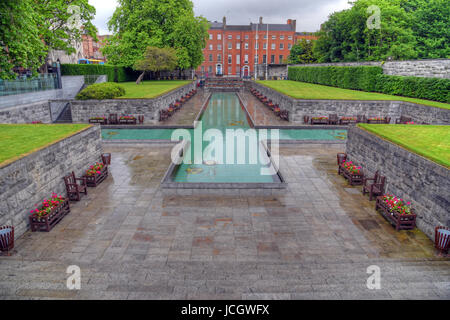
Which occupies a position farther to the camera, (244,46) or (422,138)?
(244,46)

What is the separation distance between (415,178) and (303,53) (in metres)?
63.0

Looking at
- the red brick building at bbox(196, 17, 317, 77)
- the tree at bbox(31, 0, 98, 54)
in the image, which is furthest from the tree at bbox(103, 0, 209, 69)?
the red brick building at bbox(196, 17, 317, 77)

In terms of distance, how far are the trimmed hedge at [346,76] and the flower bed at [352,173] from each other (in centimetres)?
2355

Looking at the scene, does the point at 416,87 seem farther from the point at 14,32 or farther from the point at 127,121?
the point at 14,32

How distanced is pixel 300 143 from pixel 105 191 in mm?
10915

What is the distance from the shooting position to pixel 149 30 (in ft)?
140

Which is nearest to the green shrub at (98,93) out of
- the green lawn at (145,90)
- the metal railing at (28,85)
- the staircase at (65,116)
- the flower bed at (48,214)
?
the green lawn at (145,90)

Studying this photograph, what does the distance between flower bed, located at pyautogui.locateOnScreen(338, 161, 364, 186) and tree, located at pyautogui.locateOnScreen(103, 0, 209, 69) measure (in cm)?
3464

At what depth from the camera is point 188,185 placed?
10977mm

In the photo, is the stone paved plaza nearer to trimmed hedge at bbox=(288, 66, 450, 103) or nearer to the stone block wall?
the stone block wall

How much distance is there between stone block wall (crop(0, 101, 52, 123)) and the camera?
19077mm

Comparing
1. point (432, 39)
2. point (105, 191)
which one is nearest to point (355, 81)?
point (432, 39)

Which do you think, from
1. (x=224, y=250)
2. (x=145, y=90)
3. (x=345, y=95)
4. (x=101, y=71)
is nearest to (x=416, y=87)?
(x=345, y=95)
